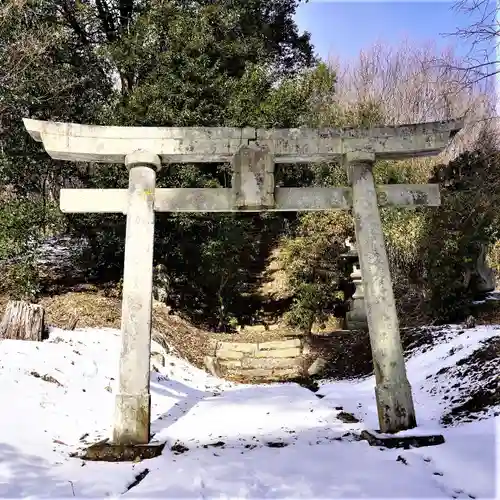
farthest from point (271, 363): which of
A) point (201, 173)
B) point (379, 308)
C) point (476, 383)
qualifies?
point (379, 308)

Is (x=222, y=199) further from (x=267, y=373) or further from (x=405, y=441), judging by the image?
(x=267, y=373)

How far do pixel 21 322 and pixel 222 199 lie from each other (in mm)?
3875

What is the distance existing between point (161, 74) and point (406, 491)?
11792 mm

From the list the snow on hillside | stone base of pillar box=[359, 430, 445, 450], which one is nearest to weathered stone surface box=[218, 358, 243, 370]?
the snow on hillside

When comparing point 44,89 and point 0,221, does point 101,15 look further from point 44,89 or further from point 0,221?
point 0,221

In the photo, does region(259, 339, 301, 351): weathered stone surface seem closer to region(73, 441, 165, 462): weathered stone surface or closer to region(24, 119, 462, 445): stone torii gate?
region(24, 119, 462, 445): stone torii gate

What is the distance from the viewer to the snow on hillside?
11.1 ft

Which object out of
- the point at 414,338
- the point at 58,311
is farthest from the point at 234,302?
the point at 414,338

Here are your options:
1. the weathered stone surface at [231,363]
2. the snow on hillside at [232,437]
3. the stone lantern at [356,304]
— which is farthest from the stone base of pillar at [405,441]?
the stone lantern at [356,304]

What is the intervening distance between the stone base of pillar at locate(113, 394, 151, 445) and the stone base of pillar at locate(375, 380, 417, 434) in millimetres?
2382

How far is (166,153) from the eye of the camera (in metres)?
5.43

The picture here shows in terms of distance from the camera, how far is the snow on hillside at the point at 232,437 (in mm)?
3385

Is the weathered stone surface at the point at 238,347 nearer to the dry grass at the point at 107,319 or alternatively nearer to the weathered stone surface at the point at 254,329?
the dry grass at the point at 107,319

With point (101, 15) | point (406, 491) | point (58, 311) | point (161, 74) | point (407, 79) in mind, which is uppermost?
point (407, 79)
